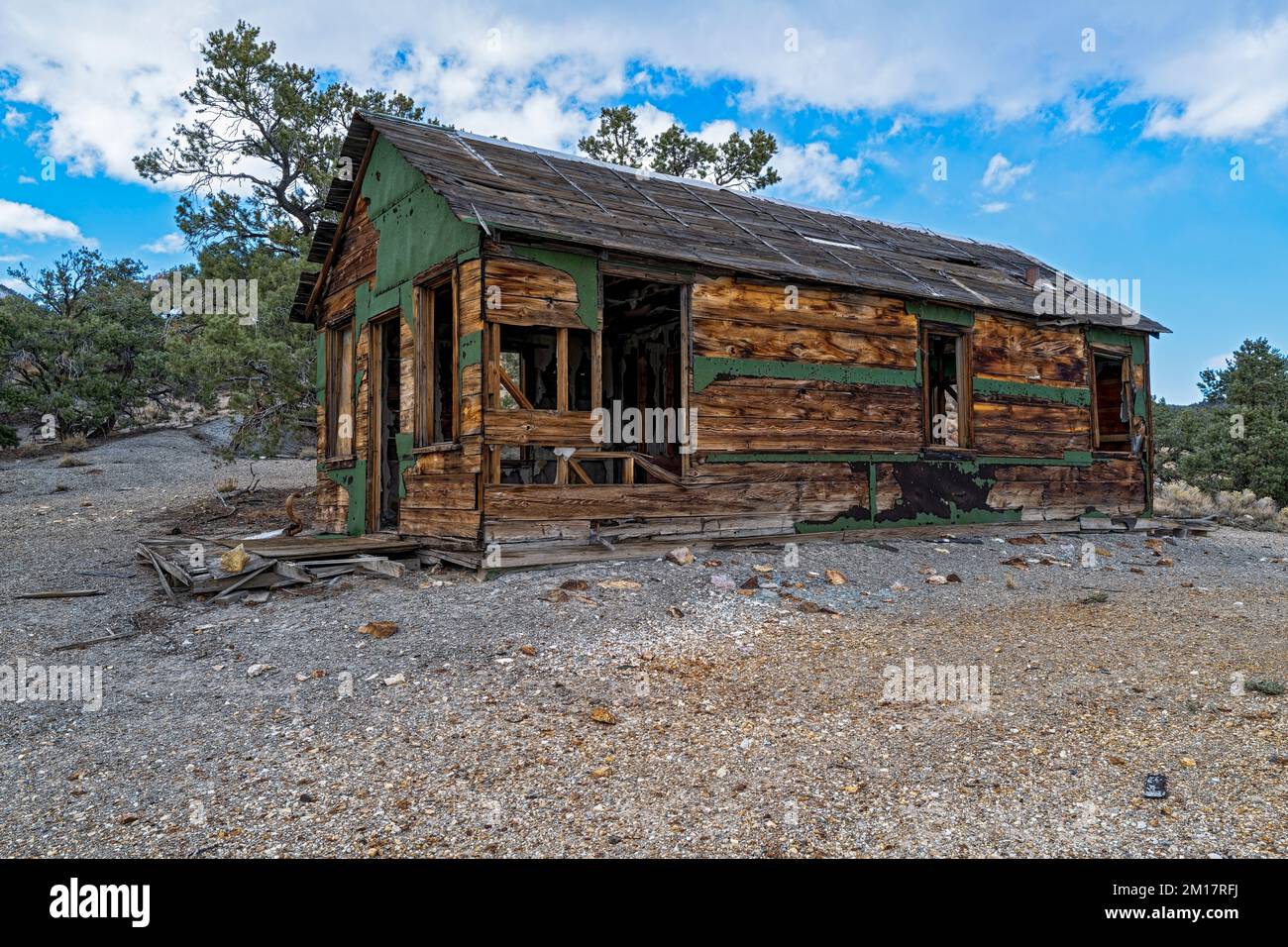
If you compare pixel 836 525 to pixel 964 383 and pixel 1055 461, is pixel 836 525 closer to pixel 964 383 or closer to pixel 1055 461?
pixel 964 383

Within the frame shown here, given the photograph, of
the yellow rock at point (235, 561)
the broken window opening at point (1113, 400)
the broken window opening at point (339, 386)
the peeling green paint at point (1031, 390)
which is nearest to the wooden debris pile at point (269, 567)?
the yellow rock at point (235, 561)

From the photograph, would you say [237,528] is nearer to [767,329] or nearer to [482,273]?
[482,273]

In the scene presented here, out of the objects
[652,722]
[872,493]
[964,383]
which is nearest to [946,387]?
[964,383]

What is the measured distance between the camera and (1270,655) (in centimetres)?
568

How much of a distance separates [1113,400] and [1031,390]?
3363mm

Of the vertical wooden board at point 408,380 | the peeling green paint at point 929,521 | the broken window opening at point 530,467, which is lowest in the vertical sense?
the peeling green paint at point 929,521

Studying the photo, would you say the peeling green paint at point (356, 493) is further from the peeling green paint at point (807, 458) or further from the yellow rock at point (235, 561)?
the peeling green paint at point (807, 458)

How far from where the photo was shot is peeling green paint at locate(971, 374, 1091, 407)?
Answer: 12039 mm

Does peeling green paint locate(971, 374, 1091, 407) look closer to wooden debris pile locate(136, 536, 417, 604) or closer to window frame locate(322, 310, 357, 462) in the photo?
wooden debris pile locate(136, 536, 417, 604)

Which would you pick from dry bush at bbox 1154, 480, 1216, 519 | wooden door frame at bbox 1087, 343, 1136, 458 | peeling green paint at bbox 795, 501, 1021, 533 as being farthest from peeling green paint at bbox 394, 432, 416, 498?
dry bush at bbox 1154, 480, 1216, 519

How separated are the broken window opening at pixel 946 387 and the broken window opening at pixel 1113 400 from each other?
7.77ft

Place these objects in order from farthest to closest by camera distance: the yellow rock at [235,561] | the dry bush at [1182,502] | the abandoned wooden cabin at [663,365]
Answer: the dry bush at [1182,502], the abandoned wooden cabin at [663,365], the yellow rock at [235,561]

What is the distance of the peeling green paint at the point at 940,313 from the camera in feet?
37.2

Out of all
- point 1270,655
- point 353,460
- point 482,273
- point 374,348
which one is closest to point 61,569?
point 353,460
